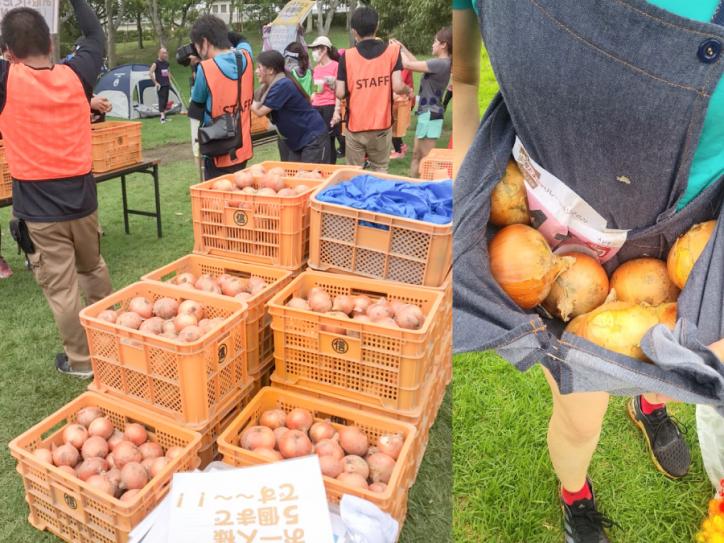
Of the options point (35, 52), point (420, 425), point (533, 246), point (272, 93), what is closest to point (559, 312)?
point (533, 246)

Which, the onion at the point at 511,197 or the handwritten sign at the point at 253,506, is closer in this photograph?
the onion at the point at 511,197

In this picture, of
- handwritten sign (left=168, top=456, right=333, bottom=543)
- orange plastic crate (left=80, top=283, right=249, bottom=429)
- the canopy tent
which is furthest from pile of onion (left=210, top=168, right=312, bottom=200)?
the canopy tent

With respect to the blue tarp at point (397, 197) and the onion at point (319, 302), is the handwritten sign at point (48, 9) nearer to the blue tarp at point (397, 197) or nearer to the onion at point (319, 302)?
the blue tarp at point (397, 197)

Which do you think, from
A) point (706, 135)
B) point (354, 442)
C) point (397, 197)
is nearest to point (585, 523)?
point (354, 442)

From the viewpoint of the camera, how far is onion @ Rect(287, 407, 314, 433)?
2211 mm

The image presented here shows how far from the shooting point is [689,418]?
229 centimetres

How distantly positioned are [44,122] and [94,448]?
1.65 m

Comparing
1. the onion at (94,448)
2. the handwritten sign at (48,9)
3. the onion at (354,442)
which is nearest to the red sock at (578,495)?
the onion at (354,442)

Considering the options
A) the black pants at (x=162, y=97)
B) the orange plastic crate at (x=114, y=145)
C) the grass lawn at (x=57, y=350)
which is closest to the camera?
the grass lawn at (x=57, y=350)

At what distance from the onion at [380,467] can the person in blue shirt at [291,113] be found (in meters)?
3.31

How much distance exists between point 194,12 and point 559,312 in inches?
1543

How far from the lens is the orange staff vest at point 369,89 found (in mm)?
5043

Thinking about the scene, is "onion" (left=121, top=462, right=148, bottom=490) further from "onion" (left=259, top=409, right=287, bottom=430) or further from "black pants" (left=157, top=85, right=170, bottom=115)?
"black pants" (left=157, top=85, right=170, bottom=115)

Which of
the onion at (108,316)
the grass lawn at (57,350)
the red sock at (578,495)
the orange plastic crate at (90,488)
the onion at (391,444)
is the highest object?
the onion at (108,316)
